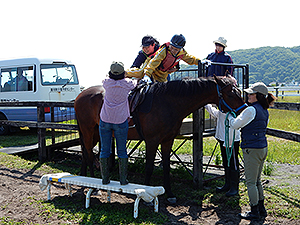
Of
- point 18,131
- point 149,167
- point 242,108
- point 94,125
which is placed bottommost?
point 18,131

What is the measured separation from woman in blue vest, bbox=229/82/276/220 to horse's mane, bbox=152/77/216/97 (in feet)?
2.62

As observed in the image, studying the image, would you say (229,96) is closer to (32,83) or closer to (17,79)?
(32,83)

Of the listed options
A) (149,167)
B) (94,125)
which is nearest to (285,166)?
(149,167)

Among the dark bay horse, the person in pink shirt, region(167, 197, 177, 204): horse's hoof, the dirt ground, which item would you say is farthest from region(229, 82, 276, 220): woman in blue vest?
the person in pink shirt

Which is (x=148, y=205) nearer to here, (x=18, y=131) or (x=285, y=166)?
(x=285, y=166)

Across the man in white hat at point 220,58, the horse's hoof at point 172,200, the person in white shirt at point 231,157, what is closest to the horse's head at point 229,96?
the person in white shirt at point 231,157

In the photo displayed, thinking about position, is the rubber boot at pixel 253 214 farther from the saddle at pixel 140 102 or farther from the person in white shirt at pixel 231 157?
the saddle at pixel 140 102

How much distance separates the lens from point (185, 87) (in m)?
4.75

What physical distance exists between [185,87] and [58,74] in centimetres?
988

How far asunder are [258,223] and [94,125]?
325 centimetres

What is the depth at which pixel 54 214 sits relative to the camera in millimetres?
4148

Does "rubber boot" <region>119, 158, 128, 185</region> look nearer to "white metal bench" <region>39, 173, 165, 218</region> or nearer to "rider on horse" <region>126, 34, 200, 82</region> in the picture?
"white metal bench" <region>39, 173, 165, 218</region>

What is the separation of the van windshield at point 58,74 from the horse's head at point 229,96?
9941 millimetres

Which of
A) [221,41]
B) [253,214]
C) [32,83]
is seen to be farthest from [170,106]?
[32,83]
